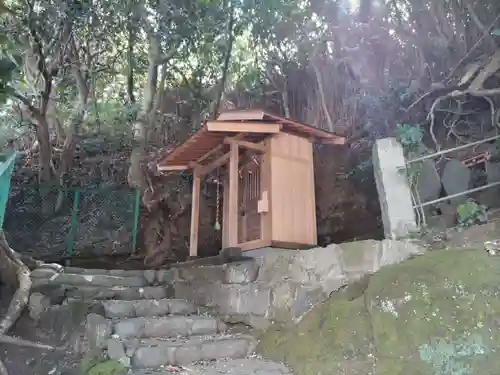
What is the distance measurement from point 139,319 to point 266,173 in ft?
8.58

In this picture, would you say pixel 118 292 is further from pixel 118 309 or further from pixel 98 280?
pixel 118 309

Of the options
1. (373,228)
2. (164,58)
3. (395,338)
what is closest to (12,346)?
(395,338)

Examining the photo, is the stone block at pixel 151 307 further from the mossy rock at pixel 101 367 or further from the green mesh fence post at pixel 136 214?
the green mesh fence post at pixel 136 214

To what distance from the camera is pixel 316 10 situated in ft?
32.6

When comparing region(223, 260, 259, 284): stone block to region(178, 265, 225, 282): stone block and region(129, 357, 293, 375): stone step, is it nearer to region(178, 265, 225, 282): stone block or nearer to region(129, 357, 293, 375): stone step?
region(178, 265, 225, 282): stone block

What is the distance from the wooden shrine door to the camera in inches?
248

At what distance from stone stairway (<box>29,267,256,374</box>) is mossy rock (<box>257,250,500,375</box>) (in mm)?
1033

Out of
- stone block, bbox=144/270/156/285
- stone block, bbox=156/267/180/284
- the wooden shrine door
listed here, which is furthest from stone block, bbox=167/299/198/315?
the wooden shrine door

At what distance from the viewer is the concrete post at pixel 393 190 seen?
14.3 ft

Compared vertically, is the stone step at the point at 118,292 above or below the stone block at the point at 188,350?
above

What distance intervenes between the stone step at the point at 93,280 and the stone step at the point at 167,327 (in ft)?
6.04

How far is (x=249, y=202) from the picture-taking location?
6.57 meters

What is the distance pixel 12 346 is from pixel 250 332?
267cm

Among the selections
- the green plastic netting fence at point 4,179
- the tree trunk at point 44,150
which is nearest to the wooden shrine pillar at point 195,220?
the green plastic netting fence at point 4,179
